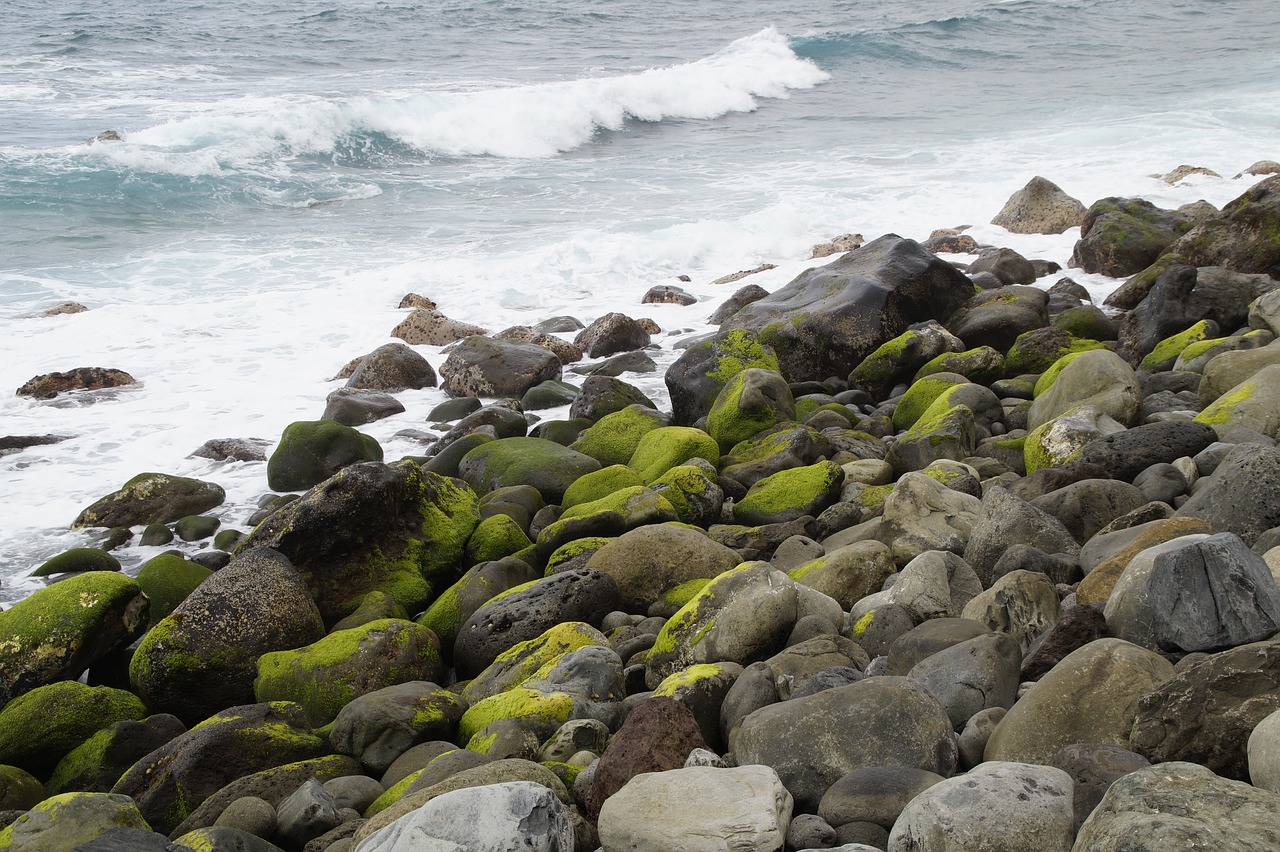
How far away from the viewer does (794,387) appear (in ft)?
26.6

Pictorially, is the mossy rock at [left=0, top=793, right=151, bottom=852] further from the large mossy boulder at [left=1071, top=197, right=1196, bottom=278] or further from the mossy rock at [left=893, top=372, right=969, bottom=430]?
the large mossy boulder at [left=1071, top=197, right=1196, bottom=278]

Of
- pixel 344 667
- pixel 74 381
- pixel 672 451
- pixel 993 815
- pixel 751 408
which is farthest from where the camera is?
pixel 74 381

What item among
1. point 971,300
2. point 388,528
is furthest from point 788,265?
point 388,528

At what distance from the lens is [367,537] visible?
588 cm

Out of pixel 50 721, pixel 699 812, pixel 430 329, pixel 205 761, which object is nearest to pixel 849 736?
pixel 699 812

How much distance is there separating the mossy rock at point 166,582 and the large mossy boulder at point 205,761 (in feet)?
5.59

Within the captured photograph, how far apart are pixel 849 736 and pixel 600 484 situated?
3.74 m

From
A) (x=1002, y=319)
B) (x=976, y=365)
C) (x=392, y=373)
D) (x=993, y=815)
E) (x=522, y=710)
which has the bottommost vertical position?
(x=392, y=373)

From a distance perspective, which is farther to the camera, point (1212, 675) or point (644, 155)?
point (644, 155)

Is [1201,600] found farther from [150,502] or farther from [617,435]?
[150,502]

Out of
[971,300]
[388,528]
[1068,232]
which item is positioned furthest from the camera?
[1068,232]

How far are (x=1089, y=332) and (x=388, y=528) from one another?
18.3 feet

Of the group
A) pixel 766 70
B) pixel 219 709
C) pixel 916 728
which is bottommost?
pixel 219 709

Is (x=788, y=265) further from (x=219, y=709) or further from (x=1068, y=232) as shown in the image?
(x=219, y=709)
